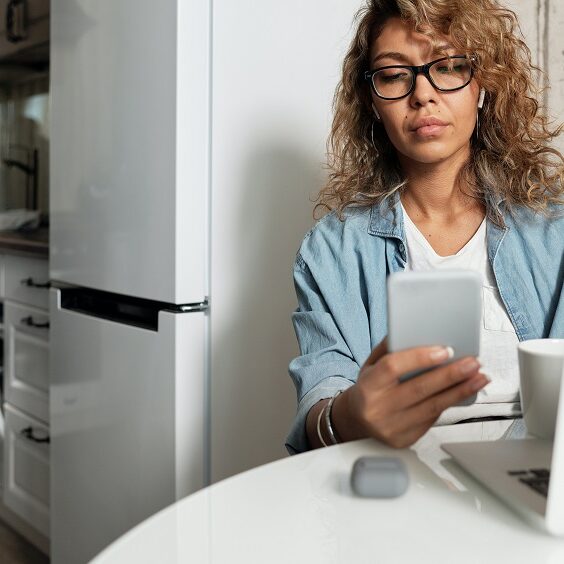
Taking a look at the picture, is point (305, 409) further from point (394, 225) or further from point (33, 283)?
point (33, 283)

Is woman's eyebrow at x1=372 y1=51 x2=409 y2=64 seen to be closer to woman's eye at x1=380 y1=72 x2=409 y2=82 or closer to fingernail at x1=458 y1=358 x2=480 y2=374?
woman's eye at x1=380 y1=72 x2=409 y2=82

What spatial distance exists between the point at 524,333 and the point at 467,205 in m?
0.25

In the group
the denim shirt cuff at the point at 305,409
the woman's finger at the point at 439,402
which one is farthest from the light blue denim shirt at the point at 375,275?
the woman's finger at the point at 439,402

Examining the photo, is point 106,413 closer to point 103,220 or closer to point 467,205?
point 103,220

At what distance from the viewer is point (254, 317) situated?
162 centimetres

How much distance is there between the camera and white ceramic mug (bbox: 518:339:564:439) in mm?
669

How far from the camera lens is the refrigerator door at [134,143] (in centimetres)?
151

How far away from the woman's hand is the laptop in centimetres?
4

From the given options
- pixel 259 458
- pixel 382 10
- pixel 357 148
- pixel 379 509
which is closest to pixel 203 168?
pixel 357 148

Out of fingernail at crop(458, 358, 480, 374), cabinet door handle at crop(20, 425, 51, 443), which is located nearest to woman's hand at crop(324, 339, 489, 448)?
fingernail at crop(458, 358, 480, 374)

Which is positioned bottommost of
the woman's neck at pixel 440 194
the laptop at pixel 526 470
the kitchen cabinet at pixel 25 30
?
the laptop at pixel 526 470

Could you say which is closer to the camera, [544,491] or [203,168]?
[544,491]

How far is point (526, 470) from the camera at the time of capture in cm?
67

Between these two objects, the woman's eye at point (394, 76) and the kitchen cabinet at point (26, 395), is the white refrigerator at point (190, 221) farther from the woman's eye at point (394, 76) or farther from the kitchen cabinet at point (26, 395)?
the kitchen cabinet at point (26, 395)
